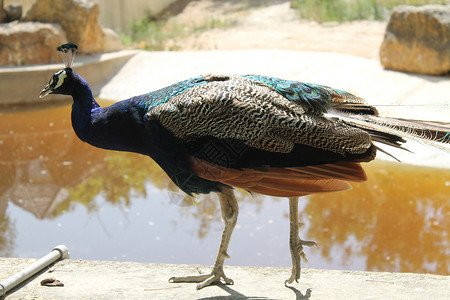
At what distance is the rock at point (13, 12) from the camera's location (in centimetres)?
948

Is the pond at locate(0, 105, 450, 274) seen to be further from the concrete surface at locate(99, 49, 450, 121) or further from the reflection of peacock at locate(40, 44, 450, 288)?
the concrete surface at locate(99, 49, 450, 121)

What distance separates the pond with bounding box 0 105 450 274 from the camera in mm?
3975

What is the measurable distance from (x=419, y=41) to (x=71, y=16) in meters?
5.23

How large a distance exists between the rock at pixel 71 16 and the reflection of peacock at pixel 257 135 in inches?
279

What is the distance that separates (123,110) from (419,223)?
278 cm

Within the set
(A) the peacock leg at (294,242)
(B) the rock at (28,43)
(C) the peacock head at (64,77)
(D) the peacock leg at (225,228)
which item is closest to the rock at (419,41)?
(B) the rock at (28,43)

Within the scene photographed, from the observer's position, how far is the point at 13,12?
951 cm

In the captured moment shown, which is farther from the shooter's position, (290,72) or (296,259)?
(290,72)

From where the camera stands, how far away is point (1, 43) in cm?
855

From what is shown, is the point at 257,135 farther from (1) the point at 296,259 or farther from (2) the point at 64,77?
(2) the point at 64,77

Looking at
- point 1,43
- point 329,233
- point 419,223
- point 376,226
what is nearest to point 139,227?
point 329,233

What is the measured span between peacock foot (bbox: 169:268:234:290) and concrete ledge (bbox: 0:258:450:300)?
0.08 feet

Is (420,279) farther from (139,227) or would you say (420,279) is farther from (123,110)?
(139,227)

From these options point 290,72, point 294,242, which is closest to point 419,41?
point 290,72
